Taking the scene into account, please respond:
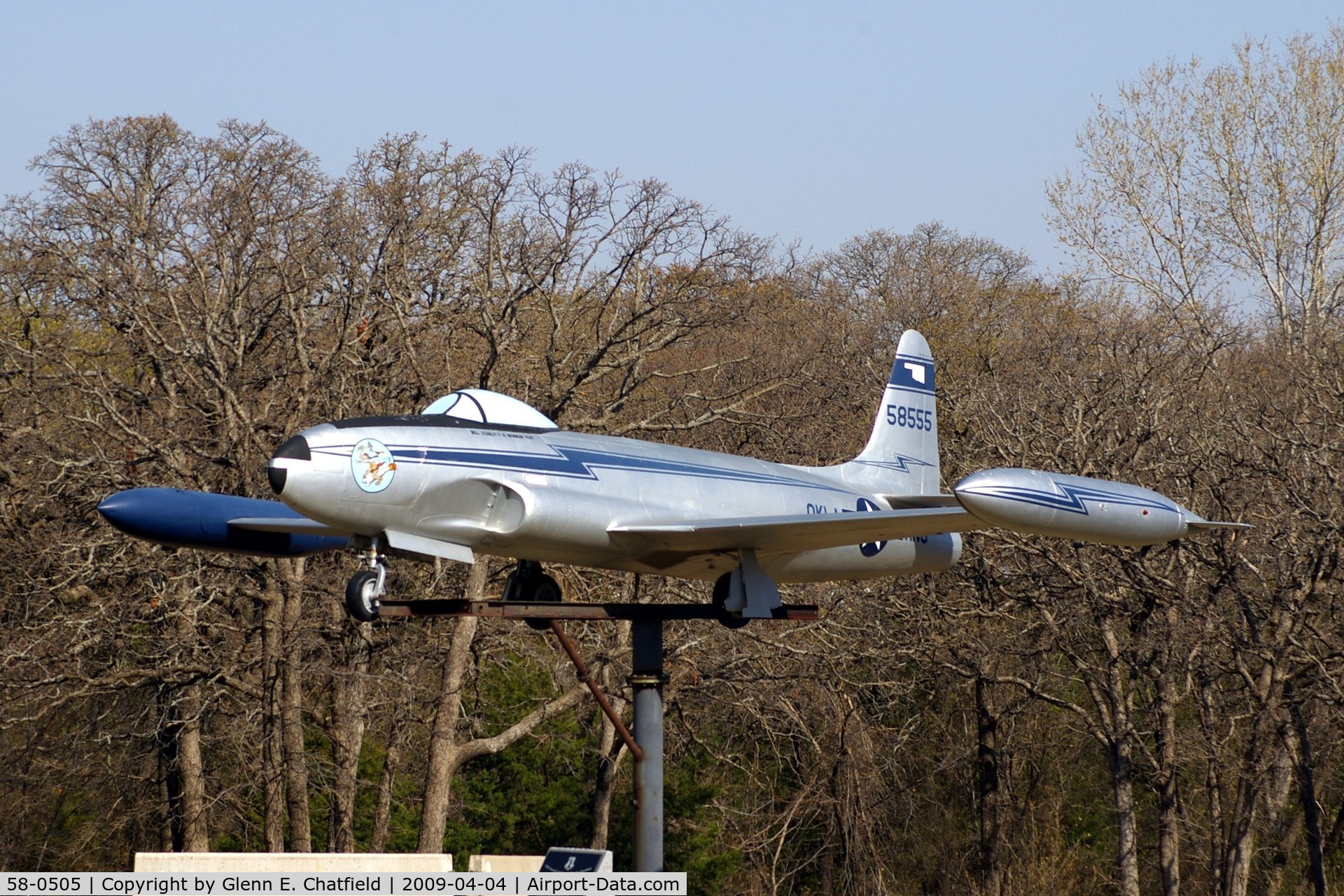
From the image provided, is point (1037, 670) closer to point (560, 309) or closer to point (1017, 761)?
point (1017, 761)

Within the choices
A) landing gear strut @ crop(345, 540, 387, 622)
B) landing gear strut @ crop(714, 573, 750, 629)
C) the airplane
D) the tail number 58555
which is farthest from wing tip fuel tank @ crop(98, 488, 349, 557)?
the tail number 58555

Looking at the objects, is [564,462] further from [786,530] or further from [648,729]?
[648,729]

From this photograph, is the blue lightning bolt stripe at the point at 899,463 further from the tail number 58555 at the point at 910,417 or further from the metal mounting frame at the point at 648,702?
the metal mounting frame at the point at 648,702

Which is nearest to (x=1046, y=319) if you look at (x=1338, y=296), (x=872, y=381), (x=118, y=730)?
(x=1338, y=296)

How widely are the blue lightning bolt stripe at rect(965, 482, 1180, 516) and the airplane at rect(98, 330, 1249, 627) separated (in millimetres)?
16

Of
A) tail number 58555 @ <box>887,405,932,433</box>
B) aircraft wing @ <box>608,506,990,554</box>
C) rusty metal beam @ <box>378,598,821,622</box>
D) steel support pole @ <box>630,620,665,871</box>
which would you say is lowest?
steel support pole @ <box>630,620,665,871</box>

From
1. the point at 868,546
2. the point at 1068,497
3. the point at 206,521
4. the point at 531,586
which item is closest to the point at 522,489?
the point at 531,586

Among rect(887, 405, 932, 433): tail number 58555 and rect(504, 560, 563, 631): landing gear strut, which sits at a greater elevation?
rect(887, 405, 932, 433): tail number 58555

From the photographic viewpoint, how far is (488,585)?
80.7 ft

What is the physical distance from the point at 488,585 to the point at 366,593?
12137 mm

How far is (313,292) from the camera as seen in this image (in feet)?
79.4

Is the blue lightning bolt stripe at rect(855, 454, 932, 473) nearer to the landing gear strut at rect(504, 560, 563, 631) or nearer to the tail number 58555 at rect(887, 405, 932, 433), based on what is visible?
the tail number 58555 at rect(887, 405, 932, 433)

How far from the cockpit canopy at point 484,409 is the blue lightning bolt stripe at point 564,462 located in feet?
1.51

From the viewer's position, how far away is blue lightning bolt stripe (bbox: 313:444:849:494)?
12.6 m
